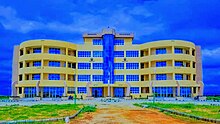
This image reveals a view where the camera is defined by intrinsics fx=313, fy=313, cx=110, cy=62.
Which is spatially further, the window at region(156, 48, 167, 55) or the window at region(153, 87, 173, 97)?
the window at region(156, 48, 167, 55)

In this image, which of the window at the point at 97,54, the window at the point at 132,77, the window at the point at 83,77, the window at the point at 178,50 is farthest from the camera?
the window at the point at 97,54

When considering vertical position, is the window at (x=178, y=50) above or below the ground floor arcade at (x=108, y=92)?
above

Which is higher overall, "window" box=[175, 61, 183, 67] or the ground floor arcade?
"window" box=[175, 61, 183, 67]

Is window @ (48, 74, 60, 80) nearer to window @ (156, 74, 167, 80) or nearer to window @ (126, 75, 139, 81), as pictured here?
window @ (126, 75, 139, 81)

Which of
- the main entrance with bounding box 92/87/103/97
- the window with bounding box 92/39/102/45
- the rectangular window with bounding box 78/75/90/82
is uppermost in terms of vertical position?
the window with bounding box 92/39/102/45

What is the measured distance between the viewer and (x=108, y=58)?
64.5 metres

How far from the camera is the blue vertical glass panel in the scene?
6419 centimetres

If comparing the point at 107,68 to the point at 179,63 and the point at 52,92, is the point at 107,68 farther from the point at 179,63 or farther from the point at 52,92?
the point at 179,63

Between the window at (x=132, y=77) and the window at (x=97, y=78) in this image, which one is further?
the window at (x=132, y=77)

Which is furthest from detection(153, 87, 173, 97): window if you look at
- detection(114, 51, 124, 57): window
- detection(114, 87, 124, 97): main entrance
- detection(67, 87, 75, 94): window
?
detection(67, 87, 75, 94): window

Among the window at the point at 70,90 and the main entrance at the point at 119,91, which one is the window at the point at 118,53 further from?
the window at the point at 70,90

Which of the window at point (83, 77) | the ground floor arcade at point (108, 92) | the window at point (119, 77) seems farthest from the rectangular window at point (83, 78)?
the window at point (119, 77)

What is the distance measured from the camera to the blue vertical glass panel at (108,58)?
211ft

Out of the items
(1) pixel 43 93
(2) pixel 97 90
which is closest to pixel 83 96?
(2) pixel 97 90
